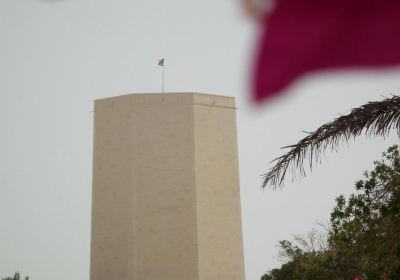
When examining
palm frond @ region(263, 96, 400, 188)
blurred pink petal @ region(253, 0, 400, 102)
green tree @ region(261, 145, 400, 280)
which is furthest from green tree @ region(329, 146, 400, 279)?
blurred pink petal @ region(253, 0, 400, 102)

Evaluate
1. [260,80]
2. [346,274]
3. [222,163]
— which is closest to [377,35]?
[260,80]

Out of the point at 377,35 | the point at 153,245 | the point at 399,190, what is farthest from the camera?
the point at 153,245

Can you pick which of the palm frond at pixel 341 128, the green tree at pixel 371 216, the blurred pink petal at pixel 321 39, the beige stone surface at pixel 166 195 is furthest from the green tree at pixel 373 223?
the beige stone surface at pixel 166 195

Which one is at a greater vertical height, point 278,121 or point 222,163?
point 222,163

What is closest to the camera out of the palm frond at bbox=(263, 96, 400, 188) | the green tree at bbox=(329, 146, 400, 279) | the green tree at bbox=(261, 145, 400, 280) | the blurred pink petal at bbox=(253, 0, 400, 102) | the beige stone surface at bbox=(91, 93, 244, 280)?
the blurred pink petal at bbox=(253, 0, 400, 102)

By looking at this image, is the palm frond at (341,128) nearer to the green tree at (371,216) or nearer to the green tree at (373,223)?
the green tree at (373,223)

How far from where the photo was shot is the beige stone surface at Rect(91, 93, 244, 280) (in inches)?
645

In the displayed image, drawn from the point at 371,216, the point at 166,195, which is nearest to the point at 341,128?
the point at 371,216

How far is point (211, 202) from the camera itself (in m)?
16.7

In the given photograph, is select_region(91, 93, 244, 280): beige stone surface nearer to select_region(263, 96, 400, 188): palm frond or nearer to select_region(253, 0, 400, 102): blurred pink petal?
select_region(263, 96, 400, 188): palm frond

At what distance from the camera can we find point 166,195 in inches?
651

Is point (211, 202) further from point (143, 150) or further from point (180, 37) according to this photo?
point (180, 37)

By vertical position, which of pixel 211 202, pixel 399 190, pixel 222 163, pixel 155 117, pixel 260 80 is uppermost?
pixel 155 117

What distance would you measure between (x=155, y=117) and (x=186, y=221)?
3.15 meters
